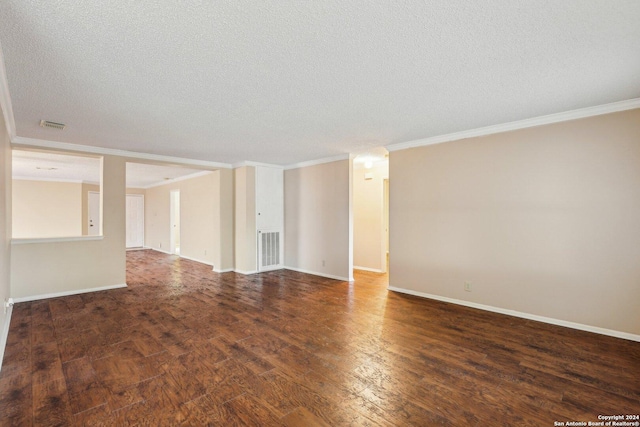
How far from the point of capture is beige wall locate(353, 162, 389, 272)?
6277mm

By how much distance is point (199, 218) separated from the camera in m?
7.68

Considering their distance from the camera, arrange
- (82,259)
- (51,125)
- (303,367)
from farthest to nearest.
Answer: (82,259) < (51,125) < (303,367)

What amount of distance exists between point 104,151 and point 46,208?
18.4 feet

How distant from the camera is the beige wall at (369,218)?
628 cm

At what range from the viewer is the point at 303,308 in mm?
3840

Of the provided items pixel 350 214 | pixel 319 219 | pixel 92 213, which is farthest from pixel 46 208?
pixel 350 214

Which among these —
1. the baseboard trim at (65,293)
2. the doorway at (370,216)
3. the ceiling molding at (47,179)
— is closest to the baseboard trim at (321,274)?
the doorway at (370,216)

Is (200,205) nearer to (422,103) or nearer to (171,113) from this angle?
(171,113)

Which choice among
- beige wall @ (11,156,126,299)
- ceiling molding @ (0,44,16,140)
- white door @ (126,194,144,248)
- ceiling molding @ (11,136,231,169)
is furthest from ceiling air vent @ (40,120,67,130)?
white door @ (126,194,144,248)

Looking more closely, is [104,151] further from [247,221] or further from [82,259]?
[247,221]

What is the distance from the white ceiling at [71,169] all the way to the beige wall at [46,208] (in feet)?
0.88

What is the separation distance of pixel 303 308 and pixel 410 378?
1.90m

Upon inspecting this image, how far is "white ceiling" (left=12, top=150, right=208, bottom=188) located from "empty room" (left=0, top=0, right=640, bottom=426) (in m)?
0.20

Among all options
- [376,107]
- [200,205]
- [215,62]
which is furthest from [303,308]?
[200,205]
